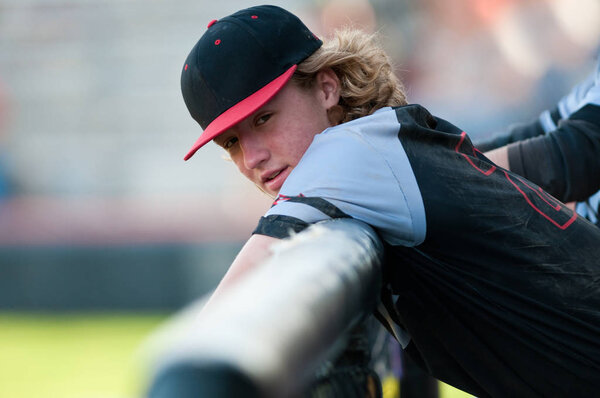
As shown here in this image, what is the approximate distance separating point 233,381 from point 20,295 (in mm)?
9073

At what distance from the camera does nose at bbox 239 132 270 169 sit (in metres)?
1.68

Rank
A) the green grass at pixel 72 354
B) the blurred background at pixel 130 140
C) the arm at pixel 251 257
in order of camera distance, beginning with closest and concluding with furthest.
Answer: the arm at pixel 251 257 → the green grass at pixel 72 354 → the blurred background at pixel 130 140

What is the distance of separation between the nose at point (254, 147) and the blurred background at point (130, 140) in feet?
13.7

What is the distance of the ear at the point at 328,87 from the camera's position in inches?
71.5

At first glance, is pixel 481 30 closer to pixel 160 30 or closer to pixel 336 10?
pixel 336 10

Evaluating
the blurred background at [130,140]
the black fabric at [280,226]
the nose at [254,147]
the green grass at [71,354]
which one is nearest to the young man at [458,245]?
the black fabric at [280,226]

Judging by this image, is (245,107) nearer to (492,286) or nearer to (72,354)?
(492,286)

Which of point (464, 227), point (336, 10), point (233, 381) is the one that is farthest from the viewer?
point (336, 10)

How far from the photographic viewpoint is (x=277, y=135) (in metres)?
1.67

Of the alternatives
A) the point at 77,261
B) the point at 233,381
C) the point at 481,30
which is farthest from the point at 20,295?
the point at 233,381

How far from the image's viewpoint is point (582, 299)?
138cm

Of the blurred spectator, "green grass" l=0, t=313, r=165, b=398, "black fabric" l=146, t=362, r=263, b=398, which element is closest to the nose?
"black fabric" l=146, t=362, r=263, b=398

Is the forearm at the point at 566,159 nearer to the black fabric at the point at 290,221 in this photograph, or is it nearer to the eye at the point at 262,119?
the eye at the point at 262,119

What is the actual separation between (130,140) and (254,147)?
1158 cm
